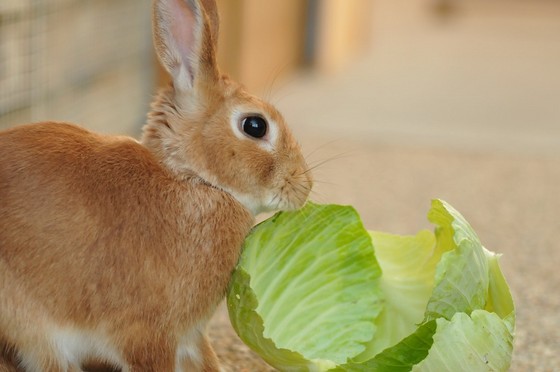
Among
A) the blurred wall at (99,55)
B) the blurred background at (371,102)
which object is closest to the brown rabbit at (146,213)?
the blurred background at (371,102)

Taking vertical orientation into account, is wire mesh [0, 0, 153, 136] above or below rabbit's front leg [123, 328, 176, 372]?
below

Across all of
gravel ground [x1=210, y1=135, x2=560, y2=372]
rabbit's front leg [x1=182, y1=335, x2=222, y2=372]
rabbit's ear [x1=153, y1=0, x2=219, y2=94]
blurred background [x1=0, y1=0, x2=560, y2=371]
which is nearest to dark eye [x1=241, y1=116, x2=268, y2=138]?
rabbit's ear [x1=153, y1=0, x2=219, y2=94]

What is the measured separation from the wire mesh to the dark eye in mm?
1991

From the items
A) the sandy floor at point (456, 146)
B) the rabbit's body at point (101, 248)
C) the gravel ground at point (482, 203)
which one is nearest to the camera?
the rabbit's body at point (101, 248)

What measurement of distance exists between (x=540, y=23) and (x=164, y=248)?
36.3ft

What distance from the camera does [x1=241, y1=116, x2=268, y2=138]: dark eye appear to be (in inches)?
81.9

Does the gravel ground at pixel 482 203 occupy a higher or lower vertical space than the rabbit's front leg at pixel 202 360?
lower

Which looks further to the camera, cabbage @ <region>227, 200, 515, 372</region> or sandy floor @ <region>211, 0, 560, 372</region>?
sandy floor @ <region>211, 0, 560, 372</region>

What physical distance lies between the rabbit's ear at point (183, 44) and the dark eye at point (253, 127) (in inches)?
4.3

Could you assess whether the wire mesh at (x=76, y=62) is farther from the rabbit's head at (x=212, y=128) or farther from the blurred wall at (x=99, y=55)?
the rabbit's head at (x=212, y=128)

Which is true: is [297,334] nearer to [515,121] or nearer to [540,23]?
[515,121]

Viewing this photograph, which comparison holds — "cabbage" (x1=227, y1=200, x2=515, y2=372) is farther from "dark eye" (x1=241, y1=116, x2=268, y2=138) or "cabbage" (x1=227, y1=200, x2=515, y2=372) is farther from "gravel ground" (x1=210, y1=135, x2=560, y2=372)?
"gravel ground" (x1=210, y1=135, x2=560, y2=372)

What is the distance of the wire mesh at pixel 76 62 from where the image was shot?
395 cm

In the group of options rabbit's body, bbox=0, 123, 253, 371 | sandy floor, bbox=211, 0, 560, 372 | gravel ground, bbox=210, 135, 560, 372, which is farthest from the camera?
sandy floor, bbox=211, 0, 560, 372
